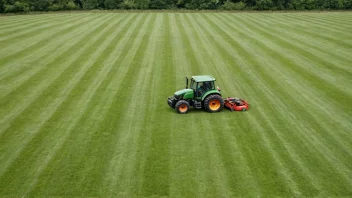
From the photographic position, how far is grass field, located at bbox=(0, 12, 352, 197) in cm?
1176

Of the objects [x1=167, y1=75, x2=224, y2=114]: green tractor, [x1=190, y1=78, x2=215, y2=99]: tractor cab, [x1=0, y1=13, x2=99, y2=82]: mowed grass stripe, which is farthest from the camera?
[x1=0, y1=13, x2=99, y2=82]: mowed grass stripe

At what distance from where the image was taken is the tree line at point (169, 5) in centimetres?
7150

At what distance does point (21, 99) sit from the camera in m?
19.0

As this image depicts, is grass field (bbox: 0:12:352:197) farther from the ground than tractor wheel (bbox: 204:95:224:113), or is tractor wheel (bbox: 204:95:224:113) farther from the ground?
tractor wheel (bbox: 204:95:224:113)

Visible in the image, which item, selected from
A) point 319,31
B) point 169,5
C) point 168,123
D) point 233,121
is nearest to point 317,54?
point 319,31

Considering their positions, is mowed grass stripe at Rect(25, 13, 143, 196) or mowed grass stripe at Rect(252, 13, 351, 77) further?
mowed grass stripe at Rect(252, 13, 351, 77)

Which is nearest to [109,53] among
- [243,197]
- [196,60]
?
[196,60]

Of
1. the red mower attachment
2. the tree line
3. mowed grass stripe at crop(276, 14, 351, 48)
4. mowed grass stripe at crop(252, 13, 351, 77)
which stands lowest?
the red mower attachment

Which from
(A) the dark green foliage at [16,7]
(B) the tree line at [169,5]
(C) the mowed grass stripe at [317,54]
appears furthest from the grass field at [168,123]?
(B) the tree line at [169,5]

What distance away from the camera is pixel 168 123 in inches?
637

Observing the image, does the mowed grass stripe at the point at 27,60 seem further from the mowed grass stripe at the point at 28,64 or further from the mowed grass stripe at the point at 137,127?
the mowed grass stripe at the point at 137,127

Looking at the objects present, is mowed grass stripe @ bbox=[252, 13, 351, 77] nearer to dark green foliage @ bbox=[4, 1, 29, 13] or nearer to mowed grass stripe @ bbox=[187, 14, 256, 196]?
mowed grass stripe @ bbox=[187, 14, 256, 196]

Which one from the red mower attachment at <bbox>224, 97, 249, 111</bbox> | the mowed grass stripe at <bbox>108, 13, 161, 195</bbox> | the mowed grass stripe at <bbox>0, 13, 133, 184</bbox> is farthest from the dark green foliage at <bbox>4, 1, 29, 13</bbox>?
the red mower attachment at <bbox>224, 97, 249, 111</bbox>

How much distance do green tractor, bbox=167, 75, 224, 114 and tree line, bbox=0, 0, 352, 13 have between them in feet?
191
